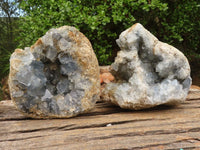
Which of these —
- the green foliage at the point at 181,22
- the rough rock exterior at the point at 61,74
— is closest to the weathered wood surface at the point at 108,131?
the rough rock exterior at the point at 61,74

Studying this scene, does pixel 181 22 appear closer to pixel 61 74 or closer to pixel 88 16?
pixel 88 16

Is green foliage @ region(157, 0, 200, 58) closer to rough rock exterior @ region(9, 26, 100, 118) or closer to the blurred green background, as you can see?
the blurred green background

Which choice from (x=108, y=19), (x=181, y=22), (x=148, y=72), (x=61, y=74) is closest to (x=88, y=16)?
(x=108, y=19)

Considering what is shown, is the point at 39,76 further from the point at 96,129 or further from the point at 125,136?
the point at 125,136

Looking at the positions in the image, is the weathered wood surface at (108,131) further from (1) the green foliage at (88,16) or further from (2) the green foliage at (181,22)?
(2) the green foliage at (181,22)

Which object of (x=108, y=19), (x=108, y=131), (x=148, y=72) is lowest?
(x=108, y=131)

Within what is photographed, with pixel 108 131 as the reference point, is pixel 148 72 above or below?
above

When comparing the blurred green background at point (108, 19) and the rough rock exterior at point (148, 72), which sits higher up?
the blurred green background at point (108, 19)
